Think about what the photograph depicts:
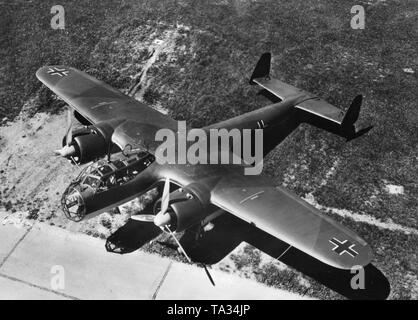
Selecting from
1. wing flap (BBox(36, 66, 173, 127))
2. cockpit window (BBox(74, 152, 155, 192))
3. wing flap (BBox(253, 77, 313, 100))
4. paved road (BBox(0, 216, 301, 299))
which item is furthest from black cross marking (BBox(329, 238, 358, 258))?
wing flap (BBox(253, 77, 313, 100))

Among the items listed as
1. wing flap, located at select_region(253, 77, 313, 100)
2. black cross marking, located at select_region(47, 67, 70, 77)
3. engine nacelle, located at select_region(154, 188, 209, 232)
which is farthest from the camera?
black cross marking, located at select_region(47, 67, 70, 77)

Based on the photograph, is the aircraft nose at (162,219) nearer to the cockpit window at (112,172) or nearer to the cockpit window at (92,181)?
the cockpit window at (112,172)

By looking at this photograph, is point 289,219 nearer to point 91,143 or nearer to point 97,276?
point 97,276

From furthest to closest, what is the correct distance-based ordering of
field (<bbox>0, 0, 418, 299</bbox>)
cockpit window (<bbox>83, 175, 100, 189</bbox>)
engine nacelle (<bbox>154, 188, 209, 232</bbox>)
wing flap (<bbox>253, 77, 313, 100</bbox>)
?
1. wing flap (<bbox>253, 77, 313, 100</bbox>)
2. field (<bbox>0, 0, 418, 299</bbox>)
3. cockpit window (<bbox>83, 175, 100, 189</bbox>)
4. engine nacelle (<bbox>154, 188, 209, 232</bbox>)

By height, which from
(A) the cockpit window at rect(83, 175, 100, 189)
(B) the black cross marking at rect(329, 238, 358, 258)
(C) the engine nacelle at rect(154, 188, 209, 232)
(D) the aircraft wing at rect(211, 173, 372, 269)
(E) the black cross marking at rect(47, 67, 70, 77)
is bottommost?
(B) the black cross marking at rect(329, 238, 358, 258)

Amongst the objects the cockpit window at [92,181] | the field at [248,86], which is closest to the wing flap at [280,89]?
the field at [248,86]

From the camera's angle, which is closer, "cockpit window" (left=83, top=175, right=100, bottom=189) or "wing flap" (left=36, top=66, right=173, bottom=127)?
"cockpit window" (left=83, top=175, right=100, bottom=189)

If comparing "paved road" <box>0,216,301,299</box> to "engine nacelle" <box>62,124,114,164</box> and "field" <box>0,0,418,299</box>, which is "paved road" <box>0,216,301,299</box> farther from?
"engine nacelle" <box>62,124,114,164</box>

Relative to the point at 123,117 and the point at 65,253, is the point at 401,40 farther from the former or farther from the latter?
the point at 65,253

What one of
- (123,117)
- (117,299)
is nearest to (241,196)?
(117,299)
